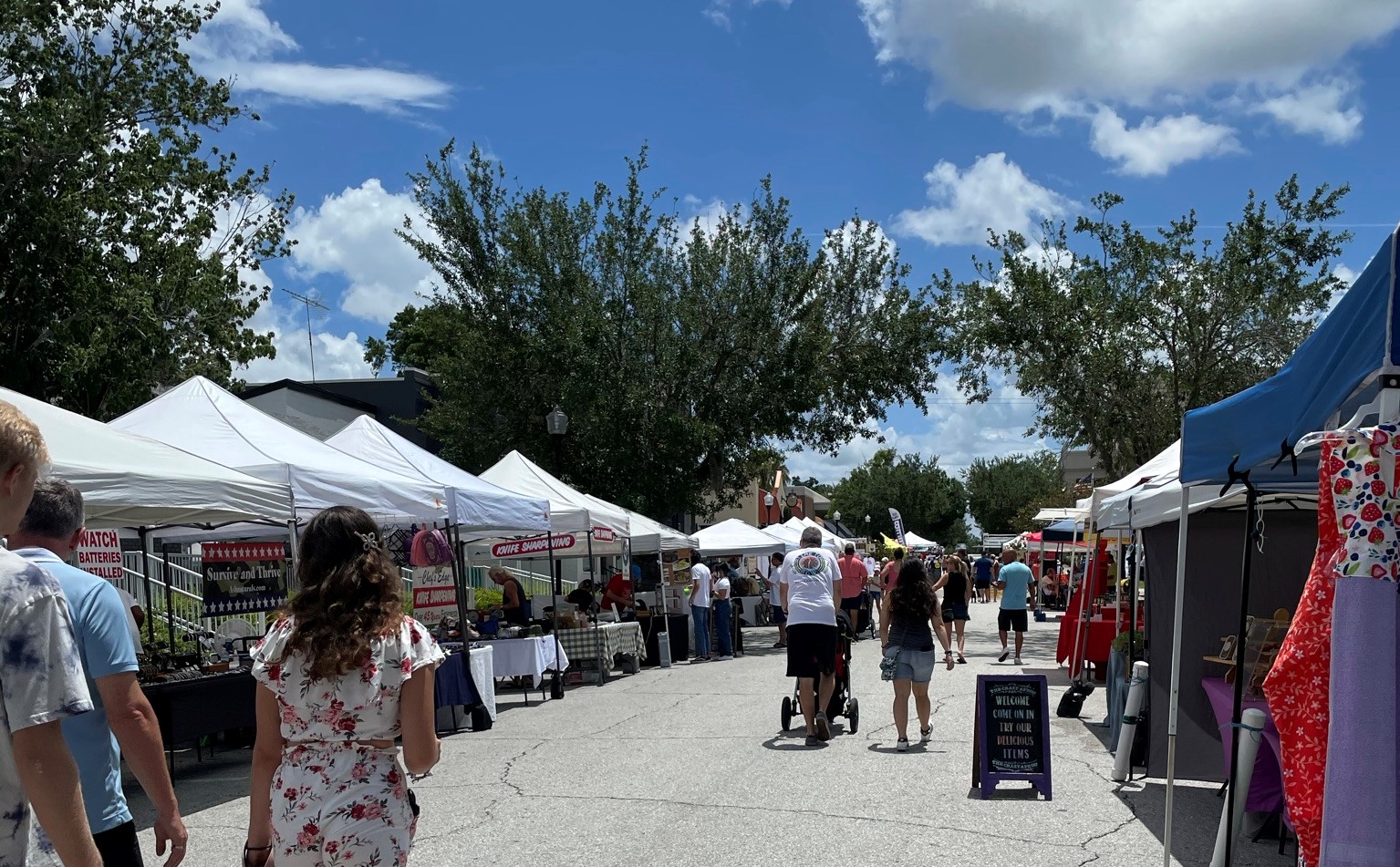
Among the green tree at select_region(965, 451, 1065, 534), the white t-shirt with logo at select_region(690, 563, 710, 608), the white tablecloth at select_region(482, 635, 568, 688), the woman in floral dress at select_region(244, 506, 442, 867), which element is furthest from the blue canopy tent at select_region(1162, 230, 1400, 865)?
the green tree at select_region(965, 451, 1065, 534)

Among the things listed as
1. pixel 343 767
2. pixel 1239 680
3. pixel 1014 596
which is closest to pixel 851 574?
pixel 1014 596

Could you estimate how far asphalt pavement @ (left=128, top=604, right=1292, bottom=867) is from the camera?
22.5ft

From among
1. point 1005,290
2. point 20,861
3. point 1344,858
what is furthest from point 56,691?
point 1005,290

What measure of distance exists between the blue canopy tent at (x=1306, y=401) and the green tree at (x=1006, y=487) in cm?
9812

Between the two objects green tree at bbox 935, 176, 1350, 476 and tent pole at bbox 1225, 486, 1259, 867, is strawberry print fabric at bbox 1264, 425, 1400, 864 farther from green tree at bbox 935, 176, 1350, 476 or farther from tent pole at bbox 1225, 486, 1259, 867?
green tree at bbox 935, 176, 1350, 476

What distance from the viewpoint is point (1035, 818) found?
7730 mm

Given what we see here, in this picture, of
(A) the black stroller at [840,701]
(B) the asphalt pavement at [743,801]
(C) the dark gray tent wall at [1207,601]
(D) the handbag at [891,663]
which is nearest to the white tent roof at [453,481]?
(B) the asphalt pavement at [743,801]

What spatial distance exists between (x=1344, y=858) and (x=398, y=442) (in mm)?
12159

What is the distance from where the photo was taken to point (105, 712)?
3.49 metres

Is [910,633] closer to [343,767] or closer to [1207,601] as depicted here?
[1207,601]

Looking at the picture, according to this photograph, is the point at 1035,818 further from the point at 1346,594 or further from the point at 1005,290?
the point at 1005,290

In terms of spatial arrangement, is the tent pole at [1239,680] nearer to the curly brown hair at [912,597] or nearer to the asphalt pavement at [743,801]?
the asphalt pavement at [743,801]

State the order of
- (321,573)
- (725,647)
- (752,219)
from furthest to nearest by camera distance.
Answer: (752,219)
(725,647)
(321,573)

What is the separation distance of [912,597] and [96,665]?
763 centimetres
